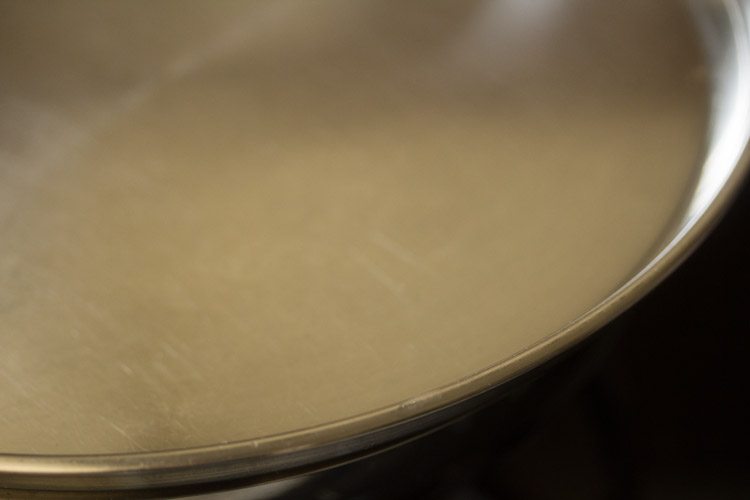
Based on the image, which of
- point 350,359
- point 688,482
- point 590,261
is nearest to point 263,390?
point 350,359

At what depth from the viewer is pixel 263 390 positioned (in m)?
0.32

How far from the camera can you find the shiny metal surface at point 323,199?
0.32 m

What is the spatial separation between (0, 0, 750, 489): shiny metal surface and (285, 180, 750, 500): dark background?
11 centimetres

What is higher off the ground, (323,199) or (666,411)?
(323,199)

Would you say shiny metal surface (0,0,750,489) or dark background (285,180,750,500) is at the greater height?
shiny metal surface (0,0,750,489)

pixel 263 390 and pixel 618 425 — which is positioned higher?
pixel 263 390

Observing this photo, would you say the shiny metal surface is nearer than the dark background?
Yes

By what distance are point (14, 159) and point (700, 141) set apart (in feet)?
1.00

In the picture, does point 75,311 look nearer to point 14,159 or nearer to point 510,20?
point 14,159

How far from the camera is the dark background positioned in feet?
1.51

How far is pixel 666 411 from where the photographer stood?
47 cm

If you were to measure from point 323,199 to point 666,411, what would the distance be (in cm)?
21

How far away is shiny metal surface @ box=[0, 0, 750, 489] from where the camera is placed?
12.4 inches

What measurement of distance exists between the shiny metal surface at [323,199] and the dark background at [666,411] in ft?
0.37
